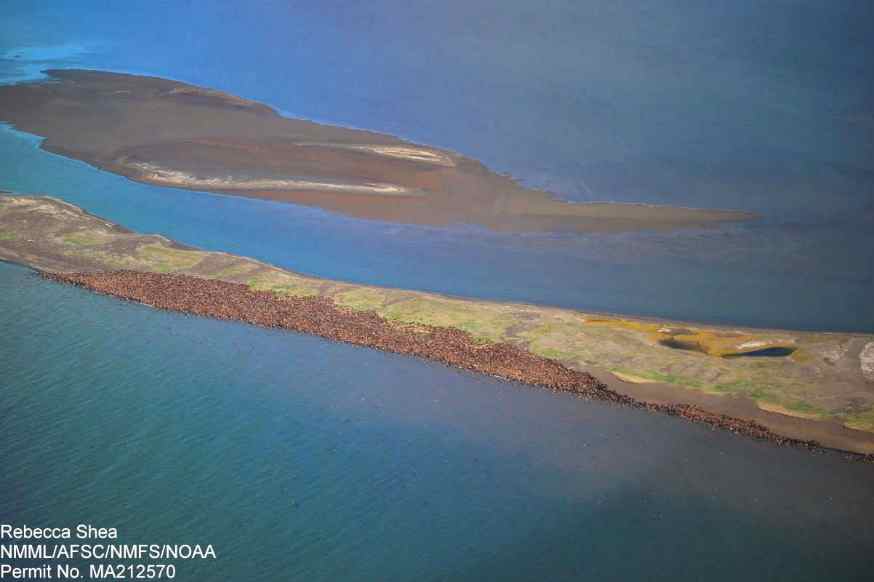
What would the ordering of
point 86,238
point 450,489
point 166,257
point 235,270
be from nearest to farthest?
point 450,489 < point 235,270 < point 166,257 < point 86,238

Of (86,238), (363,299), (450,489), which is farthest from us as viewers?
(86,238)

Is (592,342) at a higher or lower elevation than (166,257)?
lower

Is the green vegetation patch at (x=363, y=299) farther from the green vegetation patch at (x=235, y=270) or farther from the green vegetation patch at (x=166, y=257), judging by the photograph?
the green vegetation patch at (x=166, y=257)

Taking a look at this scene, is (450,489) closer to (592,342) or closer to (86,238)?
(592,342)

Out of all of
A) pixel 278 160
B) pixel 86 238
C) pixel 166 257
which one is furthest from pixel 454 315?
pixel 278 160

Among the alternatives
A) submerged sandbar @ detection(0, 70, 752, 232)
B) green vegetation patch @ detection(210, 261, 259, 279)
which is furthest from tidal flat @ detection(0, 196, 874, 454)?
submerged sandbar @ detection(0, 70, 752, 232)

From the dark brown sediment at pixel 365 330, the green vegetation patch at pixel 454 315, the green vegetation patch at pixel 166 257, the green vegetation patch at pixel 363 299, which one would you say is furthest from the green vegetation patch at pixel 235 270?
the green vegetation patch at pixel 454 315

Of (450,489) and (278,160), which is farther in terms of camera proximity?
(278,160)

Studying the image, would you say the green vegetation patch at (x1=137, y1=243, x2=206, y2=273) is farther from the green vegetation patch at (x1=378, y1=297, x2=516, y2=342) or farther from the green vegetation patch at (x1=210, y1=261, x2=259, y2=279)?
the green vegetation patch at (x1=378, y1=297, x2=516, y2=342)
